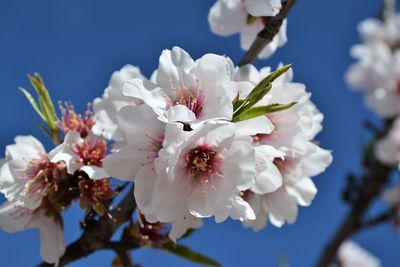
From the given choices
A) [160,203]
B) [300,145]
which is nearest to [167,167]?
[160,203]

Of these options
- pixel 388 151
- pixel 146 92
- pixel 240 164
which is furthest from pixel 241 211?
pixel 388 151

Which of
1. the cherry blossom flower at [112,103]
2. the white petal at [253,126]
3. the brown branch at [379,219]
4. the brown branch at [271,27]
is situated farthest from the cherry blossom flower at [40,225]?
the brown branch at [379,219]

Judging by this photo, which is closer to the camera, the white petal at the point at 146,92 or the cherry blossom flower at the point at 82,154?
the white petal at the point at 146,92

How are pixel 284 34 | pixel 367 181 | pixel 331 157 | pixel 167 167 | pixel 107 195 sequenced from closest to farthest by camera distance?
pixel 167 167
pixel 107 195
pixel 331 157
pixel 284 34
pixel 367 181

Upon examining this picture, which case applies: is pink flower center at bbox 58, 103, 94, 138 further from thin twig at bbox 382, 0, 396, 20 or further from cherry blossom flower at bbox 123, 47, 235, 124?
thin twig at bbox 382, 0, 396, 20

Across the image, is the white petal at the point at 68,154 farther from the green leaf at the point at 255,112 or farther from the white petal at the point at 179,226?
the green leaf at the point at 255,112

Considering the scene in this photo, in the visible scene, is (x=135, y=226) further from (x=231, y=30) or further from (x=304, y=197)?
(x=231, y=30)
